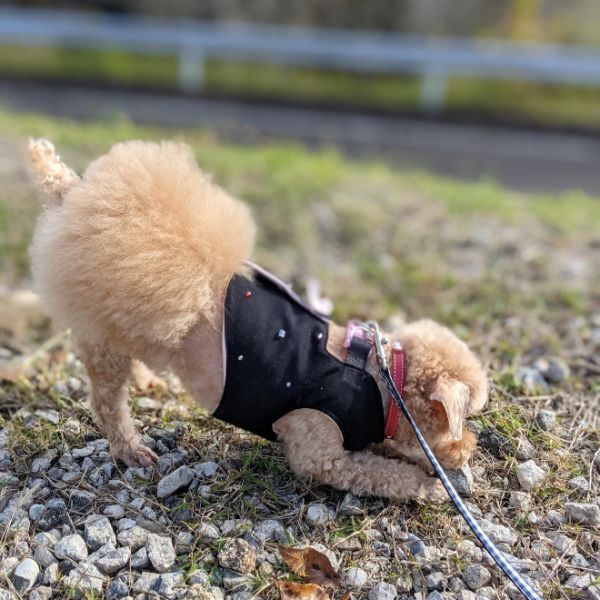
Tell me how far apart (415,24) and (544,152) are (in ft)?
19.6

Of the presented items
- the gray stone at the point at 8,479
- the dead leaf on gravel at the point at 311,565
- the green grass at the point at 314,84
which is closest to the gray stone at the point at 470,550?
the dead leaf on gravel at the point at 311,565

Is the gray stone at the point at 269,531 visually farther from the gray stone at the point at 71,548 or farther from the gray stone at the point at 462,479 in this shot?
the gray stone at the point at 462,479

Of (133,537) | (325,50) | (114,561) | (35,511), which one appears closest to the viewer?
(114,561)

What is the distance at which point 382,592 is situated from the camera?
2482 millimetres

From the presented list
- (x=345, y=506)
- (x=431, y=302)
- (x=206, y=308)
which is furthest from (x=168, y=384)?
(x=431, y=302)

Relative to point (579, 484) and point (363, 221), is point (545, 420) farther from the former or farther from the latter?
point (363, 221)

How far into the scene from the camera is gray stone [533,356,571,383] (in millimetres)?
3625

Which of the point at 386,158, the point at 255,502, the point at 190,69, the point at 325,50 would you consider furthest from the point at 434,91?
the point at 255,502

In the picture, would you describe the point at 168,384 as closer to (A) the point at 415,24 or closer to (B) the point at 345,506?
(B) the point at 345,506

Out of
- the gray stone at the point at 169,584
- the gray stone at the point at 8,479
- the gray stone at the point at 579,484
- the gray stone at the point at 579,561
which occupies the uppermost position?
the gray stone at the point at 579,484

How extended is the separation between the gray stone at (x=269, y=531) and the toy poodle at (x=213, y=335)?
27 centimetres

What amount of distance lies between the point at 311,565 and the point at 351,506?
0.35 m

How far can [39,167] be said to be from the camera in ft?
9.85

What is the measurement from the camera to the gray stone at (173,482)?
9.23ft
